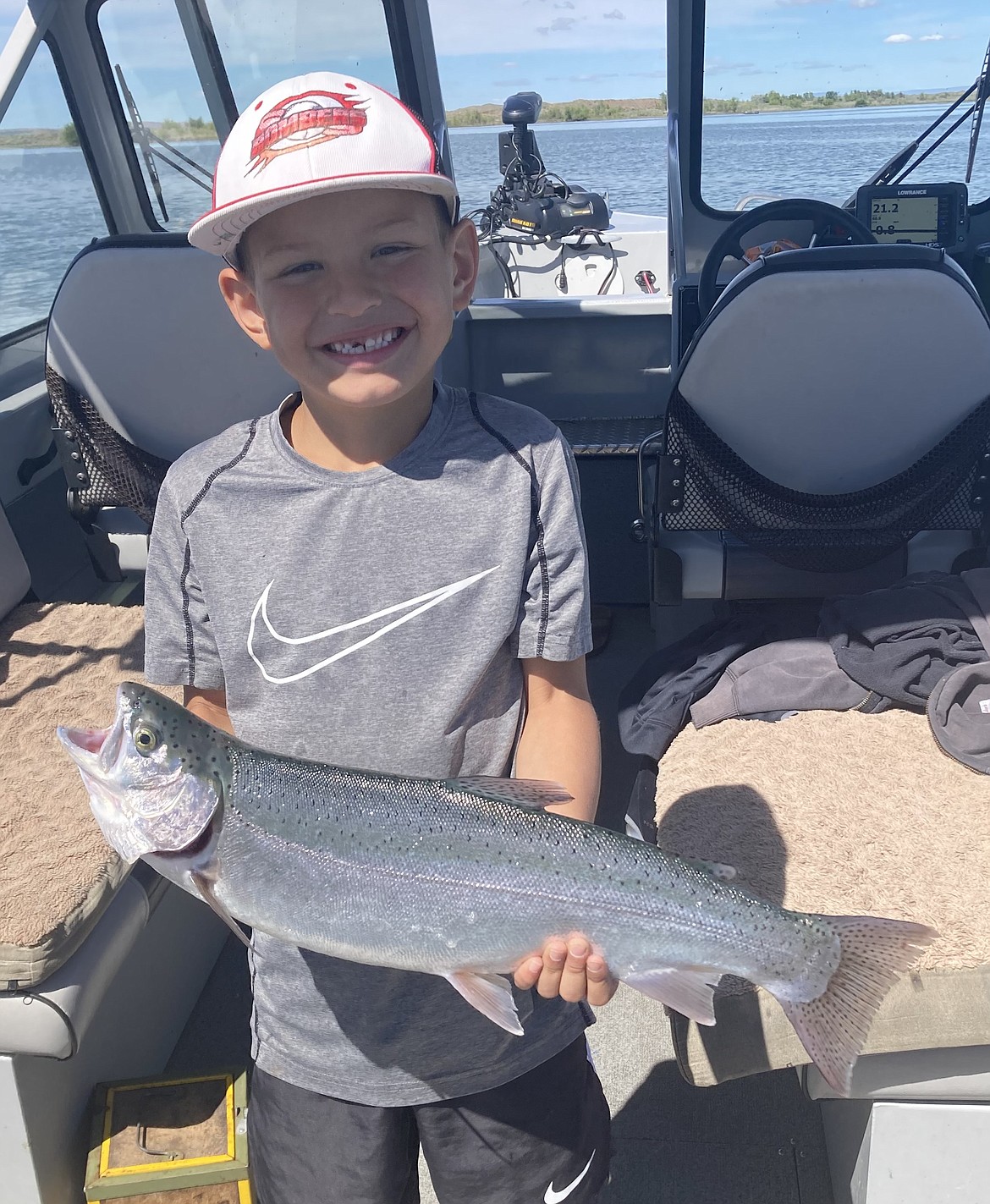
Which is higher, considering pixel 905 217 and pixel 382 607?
pixel 382 607

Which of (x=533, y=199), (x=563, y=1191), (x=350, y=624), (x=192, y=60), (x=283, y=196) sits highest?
(x=283, y=196)

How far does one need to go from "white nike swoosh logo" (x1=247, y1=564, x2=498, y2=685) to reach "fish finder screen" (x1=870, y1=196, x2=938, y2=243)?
4.34 meters

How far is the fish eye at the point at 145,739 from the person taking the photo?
4.68 ft

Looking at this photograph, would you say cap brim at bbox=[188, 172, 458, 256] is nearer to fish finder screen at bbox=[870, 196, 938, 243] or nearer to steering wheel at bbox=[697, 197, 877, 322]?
steering wheel at bbox=[697, 197, 877, 322]

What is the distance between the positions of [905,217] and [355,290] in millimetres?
4482

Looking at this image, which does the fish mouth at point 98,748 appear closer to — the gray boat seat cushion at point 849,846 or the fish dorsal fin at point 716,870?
the fish dorsal fin at point 716,870

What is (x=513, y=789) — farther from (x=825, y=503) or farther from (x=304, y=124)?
(x=825, y=503)

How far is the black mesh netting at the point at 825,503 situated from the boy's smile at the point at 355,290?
186cm

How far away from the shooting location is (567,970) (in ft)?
4.85

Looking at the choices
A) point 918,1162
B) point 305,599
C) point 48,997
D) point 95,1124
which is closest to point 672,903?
point 305,599

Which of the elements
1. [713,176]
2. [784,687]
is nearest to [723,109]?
[713,176]

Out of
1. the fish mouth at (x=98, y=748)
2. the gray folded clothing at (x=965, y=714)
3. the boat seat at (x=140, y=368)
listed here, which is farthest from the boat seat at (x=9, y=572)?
the gray folded clothing at (x=965, y=714)

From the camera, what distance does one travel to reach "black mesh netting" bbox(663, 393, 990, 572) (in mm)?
3291

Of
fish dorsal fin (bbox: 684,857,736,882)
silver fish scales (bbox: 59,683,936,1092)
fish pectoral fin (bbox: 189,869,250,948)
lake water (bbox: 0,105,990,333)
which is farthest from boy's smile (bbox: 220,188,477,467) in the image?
lake water (bbox: 0,105,990,333)
